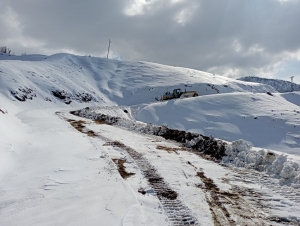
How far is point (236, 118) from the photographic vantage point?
2569 centimetres

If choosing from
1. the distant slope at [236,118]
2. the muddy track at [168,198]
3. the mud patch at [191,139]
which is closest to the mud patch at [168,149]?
the mud patch at [191,139]

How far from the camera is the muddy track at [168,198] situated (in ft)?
13.8

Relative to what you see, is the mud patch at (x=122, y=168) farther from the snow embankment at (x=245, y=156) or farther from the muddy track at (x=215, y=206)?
the snow embankment at (x=245, y=156)

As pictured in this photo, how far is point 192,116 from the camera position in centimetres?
2634

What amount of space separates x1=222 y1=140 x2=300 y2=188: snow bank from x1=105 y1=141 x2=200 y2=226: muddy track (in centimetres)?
291

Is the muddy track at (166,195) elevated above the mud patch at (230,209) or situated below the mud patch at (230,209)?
below

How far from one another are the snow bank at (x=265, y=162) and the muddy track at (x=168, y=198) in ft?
9.56

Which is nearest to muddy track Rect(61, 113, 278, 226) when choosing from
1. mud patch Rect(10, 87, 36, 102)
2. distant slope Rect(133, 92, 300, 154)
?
distant slope Rect(133, 92, 300, 154)

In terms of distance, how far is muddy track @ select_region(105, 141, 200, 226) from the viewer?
4215 millimetres

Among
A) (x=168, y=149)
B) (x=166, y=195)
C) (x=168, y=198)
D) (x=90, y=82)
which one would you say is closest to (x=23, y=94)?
(x=90, y=82)

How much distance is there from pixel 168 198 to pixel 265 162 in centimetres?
407

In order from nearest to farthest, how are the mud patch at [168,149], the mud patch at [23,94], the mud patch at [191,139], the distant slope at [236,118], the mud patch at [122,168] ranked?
the mud patch at [122,168] < the mud patch at [191,139] < the mud patch at [168,149] < the distant slope at [236,118] < the mud patch at [23,94]

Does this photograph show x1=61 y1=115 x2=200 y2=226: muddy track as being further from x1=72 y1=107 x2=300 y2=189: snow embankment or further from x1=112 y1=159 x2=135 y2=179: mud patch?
x1=72 y1=107 x2=300 y2=189: snow embankment

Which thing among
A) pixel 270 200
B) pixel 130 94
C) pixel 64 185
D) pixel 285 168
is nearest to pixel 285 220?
pixel 270 200
